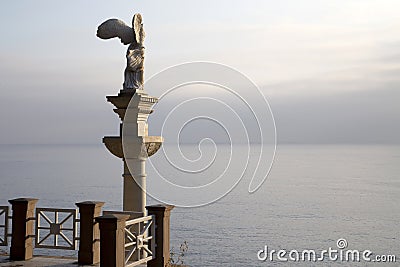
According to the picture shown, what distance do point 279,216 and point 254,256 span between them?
458 inches

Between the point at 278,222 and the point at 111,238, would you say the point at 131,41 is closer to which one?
the point at 111,238

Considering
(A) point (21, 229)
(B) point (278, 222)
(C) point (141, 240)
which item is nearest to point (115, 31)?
(C) point (141, 240)

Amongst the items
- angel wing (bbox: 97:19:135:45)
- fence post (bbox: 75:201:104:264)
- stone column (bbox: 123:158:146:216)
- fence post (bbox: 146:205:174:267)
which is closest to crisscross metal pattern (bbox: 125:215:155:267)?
fence post (bbox: 146:205:174:267)

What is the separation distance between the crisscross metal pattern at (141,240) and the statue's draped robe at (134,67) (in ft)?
8.32

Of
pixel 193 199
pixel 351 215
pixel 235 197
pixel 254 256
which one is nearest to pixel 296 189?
pixel 235 197

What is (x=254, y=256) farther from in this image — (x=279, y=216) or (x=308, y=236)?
Result: (x=279, y=216)

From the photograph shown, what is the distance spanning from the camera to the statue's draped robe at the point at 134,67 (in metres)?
11.3

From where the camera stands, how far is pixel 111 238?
928 centimetres

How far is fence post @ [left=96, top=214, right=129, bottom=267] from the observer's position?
9.26 m

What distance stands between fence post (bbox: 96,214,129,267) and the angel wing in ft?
12.1

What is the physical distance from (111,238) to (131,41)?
13.0 feet

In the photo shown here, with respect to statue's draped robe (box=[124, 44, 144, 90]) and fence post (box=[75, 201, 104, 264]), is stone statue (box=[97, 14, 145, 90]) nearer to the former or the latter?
statue's draped robe (box=[124, 44, 144, 90])

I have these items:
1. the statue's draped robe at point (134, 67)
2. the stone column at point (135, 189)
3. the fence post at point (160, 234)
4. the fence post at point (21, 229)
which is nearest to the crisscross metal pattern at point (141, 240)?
the fence post at point (160, 234)

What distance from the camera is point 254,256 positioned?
2830 cm
